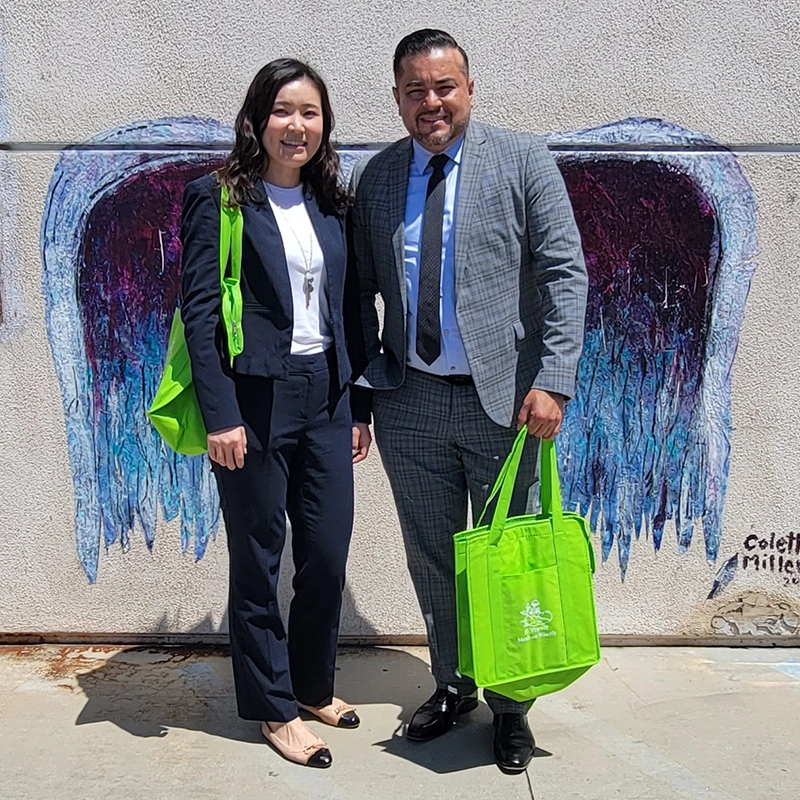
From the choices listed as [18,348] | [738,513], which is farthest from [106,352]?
[738,513]

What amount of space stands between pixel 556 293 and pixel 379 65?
122cm

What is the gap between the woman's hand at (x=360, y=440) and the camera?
2863 mm

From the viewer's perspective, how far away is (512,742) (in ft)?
8.80

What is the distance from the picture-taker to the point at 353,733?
289 cm

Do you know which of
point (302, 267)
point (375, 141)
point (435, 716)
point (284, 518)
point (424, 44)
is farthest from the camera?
point (375, 141)

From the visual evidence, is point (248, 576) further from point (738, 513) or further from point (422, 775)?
point (738, 513)

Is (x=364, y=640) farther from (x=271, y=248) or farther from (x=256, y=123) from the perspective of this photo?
(x=256, y=123)

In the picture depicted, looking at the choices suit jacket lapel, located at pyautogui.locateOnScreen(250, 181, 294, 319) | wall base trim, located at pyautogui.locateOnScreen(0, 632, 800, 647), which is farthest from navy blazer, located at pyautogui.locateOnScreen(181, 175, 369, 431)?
wall base trim, located at pyautogui.locateOnScreen(0, 632, 800, 647)

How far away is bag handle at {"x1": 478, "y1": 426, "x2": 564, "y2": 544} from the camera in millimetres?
2518

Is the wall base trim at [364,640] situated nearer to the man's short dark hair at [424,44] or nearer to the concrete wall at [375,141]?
the concrete wall at [375,141]

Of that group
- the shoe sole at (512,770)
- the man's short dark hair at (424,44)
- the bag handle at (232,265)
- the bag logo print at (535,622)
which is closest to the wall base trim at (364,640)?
the shoe sole at (512,770)

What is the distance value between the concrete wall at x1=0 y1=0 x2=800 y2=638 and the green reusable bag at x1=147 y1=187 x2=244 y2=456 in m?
0.91

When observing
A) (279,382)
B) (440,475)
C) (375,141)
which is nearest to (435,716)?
(440,475)

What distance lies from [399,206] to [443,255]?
0.20 metres
